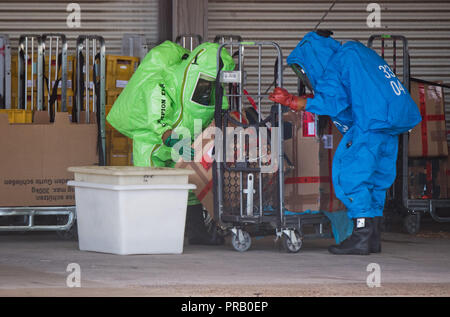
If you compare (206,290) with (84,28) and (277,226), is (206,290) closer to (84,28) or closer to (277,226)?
(277,226)

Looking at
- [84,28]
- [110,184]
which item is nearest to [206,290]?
[110,184]

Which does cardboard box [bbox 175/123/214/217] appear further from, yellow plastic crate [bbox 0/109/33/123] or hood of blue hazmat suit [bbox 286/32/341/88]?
yellow plastic crate [bbox 0/109/33/123]

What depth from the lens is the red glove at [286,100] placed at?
7.68 metres

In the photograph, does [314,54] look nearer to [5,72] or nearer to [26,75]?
[26,75]

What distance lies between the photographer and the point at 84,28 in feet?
37.7

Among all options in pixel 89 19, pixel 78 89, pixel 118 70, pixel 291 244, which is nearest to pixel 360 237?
pixel 291 244

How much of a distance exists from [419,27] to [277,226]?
4.98 m

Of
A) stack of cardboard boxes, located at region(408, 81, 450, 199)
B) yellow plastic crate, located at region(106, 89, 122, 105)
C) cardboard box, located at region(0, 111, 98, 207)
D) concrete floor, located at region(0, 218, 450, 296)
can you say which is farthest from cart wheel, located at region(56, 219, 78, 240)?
stack of cardboard boxes, located at region(408, 81, 450, 199)

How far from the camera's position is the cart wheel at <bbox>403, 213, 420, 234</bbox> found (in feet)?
33.6

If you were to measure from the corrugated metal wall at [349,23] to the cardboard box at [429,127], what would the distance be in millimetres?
1452

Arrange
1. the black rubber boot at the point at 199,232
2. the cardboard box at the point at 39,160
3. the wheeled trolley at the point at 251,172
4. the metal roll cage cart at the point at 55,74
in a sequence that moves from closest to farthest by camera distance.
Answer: the wheeled trolley at the point at 251,172 < the black rubber boot at the point at 199,232 < the cardboard box at the point at 39,160 < the metal roll cage cart at the point at 55,74

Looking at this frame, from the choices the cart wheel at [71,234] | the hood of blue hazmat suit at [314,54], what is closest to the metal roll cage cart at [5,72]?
the cart wheel at [71,234]

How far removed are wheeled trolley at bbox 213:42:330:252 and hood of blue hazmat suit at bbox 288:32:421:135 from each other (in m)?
0.33

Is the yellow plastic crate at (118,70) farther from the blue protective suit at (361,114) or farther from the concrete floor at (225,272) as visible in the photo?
the blue protective suit at (361,114)
